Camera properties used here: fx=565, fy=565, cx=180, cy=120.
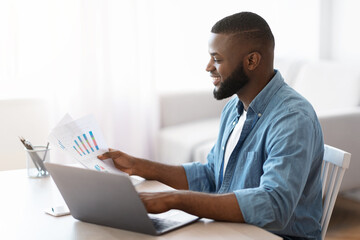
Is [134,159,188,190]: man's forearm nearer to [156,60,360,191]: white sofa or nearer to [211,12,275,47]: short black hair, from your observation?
[211,12,275,47]: short black hair

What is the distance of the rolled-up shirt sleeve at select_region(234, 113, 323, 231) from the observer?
1195 millimetres

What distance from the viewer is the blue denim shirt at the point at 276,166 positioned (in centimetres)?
121

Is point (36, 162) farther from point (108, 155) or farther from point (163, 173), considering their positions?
point (163, 173)

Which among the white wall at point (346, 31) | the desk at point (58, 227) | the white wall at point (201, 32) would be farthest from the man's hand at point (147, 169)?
the white wall at point (346, 31)

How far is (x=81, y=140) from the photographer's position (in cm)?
142

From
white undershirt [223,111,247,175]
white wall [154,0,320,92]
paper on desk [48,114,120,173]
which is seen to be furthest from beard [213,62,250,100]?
white wall [154,0,320,92]

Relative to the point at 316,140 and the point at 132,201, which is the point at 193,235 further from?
the point at 316,140

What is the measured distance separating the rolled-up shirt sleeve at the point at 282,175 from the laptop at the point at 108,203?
129 millimetres

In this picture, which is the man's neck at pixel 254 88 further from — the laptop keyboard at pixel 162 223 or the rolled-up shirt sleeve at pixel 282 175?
the laptop keyboard at pixel 162 223

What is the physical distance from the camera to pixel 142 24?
135 inches

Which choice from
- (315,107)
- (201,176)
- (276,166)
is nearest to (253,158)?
(276,166)

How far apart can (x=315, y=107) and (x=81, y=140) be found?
6.94ft

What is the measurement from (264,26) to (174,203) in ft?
1.89

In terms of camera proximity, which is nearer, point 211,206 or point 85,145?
point 211,206
